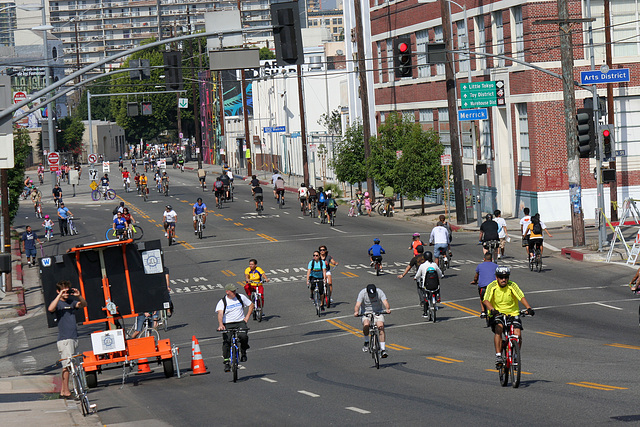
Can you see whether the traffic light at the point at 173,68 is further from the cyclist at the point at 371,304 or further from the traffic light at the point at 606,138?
the cyclist at the point at 371,304

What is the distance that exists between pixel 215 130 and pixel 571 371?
352 ft

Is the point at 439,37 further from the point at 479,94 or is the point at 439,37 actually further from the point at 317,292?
the point at 317,292

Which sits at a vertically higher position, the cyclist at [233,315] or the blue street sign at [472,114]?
the blue street sign at [472,114]

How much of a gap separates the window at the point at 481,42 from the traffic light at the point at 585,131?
17.8 metres

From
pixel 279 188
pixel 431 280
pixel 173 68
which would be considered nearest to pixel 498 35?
pixel 279 188

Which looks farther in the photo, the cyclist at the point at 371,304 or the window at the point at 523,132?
the window at the point at 523,132

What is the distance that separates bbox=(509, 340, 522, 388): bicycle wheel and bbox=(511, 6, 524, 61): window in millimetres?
32604

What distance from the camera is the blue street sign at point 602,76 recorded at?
33.8 m

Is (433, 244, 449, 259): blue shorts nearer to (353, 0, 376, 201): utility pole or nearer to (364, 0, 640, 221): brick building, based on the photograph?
(364, 0, 640, 221): brick building

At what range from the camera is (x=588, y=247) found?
35438mm

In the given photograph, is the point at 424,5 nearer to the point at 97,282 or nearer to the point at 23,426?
the point at 97,282

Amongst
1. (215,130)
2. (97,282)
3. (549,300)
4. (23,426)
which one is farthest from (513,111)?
(215,130)

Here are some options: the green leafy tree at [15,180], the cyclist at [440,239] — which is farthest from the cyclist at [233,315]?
the green leafy tree at [15,180]

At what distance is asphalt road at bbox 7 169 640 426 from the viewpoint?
14.7 metres
